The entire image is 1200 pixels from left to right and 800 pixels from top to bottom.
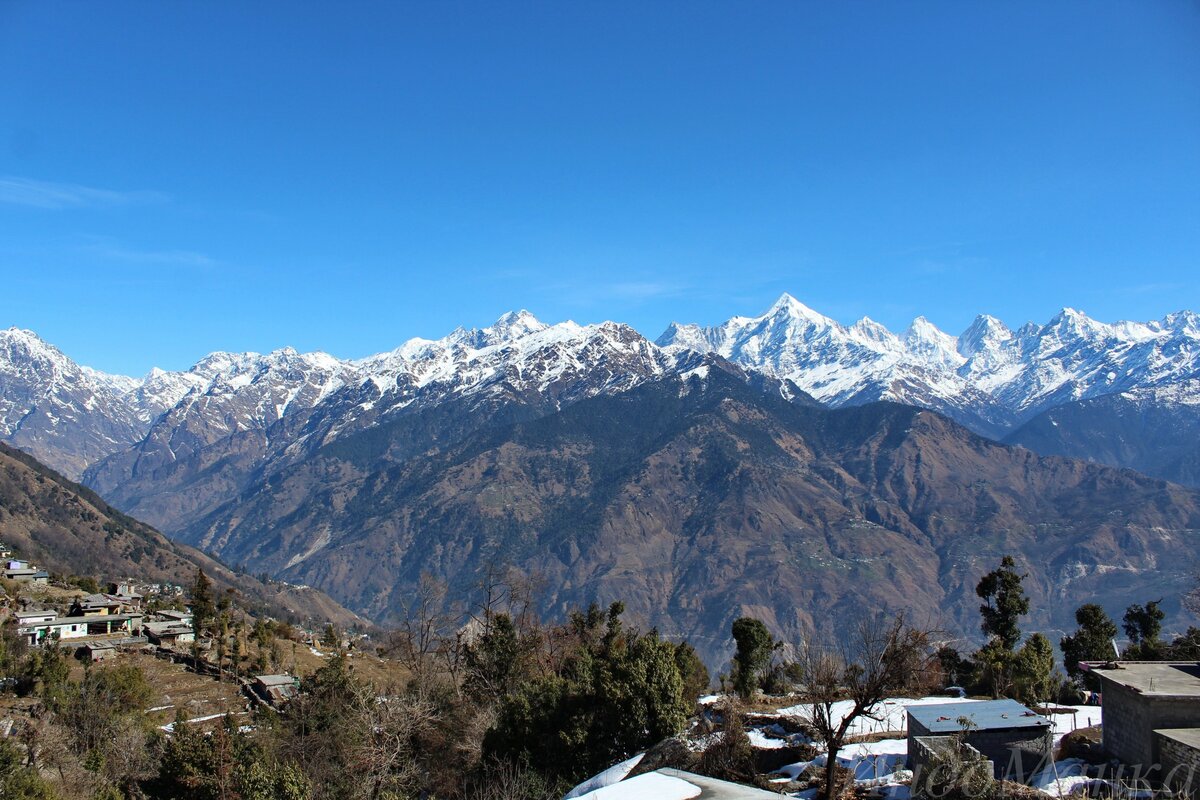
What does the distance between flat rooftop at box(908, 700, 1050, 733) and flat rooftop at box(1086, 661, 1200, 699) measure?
313 cm

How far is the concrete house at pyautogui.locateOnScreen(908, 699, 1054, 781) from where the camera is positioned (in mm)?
30047

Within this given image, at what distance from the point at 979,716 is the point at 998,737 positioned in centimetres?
121

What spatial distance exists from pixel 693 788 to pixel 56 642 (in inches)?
2571

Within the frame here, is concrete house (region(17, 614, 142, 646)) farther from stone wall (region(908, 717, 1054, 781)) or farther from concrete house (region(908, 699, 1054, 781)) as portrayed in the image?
stone wall (region(908, 717, 1054, 781))

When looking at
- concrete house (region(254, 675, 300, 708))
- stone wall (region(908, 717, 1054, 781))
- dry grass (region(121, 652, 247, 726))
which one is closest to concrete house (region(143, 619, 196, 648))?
dry grass (region(121, 652, 247, 726))

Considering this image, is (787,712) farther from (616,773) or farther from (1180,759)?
(1180,759)

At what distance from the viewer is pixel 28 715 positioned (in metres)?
48.0

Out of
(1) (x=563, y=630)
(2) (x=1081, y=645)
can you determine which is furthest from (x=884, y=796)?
(2) (x=1081, y=645)

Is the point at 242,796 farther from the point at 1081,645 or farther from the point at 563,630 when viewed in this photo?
the point at 1081,645

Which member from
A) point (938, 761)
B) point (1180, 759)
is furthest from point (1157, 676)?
point (938, 761)

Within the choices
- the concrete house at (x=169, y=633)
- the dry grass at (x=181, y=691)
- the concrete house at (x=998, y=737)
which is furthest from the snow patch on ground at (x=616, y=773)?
the concrete house at (x=169, y=633)

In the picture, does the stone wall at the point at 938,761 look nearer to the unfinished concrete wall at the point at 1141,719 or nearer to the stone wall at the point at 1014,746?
the stone wall at the point at 1014,746

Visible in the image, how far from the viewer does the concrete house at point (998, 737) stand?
30.0 meters

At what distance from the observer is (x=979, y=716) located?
32062 mm
